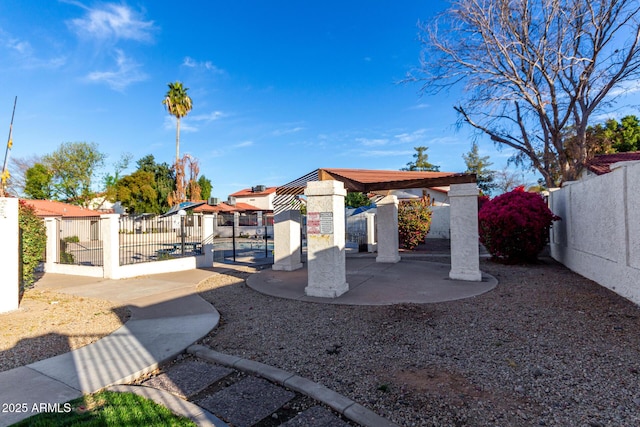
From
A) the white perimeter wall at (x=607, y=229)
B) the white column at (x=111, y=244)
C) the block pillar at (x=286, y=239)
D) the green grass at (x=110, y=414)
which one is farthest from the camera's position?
the block pillar at (x=286, y=239)

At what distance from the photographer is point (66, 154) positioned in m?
37.3

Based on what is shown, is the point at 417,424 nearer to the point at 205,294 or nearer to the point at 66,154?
the point at 205,294

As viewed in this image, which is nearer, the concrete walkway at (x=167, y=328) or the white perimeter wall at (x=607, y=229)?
the concrete walkway at (x=167, y=328)

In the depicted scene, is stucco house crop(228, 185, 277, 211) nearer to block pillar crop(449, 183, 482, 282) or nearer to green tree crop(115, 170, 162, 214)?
green tree crop(115, 170, 162, 214)

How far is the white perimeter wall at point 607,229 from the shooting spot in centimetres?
603

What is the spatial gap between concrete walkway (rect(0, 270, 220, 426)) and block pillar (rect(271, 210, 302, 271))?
3.38m

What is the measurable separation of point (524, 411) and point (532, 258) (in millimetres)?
9601

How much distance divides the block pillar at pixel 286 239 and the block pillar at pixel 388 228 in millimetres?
3154

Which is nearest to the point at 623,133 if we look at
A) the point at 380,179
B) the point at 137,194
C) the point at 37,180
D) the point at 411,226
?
the point at 411,226

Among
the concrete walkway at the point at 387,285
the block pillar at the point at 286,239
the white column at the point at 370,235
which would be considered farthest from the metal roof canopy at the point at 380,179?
the white column at the point at 370,235

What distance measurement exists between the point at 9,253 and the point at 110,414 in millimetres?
5454

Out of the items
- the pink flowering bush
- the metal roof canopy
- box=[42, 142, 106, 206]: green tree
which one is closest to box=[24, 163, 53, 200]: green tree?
box=[42, 142, 106, 206]: green tree

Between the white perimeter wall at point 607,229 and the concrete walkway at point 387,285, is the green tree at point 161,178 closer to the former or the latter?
the concrete walkway at point 387,285

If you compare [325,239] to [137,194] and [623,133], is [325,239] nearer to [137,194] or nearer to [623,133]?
[623,133]
